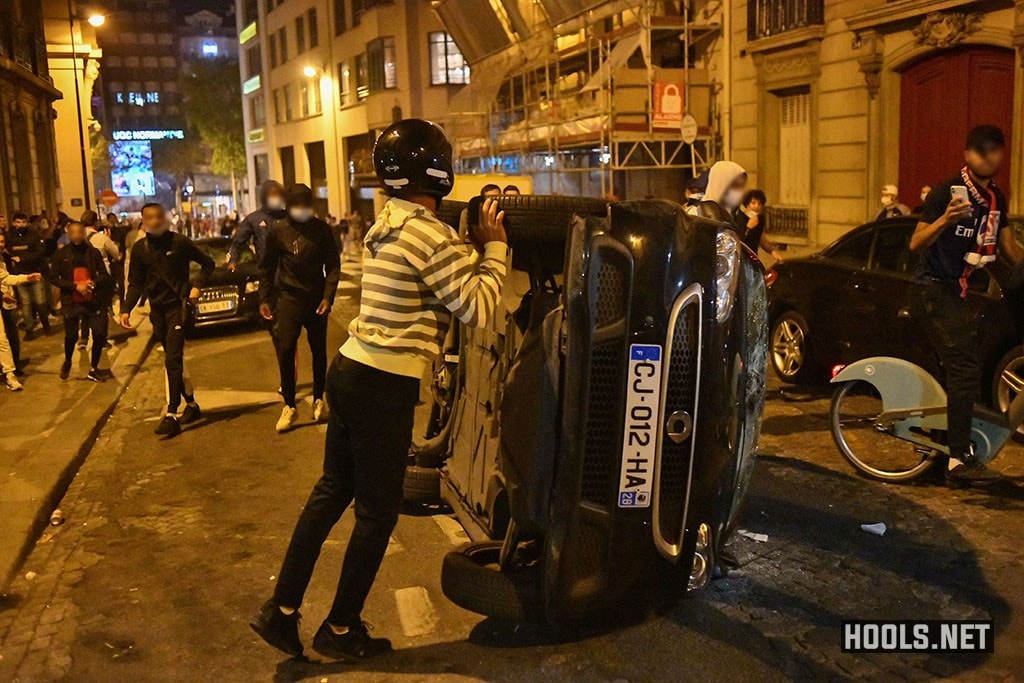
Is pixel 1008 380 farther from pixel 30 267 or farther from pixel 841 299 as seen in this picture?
pixel 30 267

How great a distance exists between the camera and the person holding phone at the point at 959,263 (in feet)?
17.6


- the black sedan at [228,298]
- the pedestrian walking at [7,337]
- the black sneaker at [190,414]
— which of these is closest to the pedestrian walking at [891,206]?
the black sedan at [228,298]

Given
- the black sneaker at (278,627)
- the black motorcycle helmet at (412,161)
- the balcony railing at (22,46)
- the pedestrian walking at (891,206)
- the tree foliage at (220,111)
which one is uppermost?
the tree foliage at (220,111)

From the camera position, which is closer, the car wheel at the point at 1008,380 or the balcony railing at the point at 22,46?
the car wheel at the point at 1008,380

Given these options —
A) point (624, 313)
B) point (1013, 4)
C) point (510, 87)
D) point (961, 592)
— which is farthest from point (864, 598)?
point (510, 87)

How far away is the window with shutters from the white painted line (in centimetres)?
1339

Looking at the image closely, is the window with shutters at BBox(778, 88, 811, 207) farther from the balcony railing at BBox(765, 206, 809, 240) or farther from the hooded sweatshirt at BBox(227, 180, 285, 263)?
the hooded sweatshirt at BBox(227, 180, 285, 263)

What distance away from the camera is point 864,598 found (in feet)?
13.9

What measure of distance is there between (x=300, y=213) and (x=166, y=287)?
132 cm

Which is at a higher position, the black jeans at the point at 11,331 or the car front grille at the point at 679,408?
the car front grille at the point at 679,408

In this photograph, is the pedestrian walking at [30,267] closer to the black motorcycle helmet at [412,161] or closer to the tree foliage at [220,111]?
the black motorcycle helmet at [412,161]

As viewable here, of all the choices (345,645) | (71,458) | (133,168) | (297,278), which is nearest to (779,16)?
(297,278)

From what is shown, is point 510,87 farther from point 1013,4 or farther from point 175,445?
point 175,445

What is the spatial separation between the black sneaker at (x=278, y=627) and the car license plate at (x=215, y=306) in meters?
10.9
